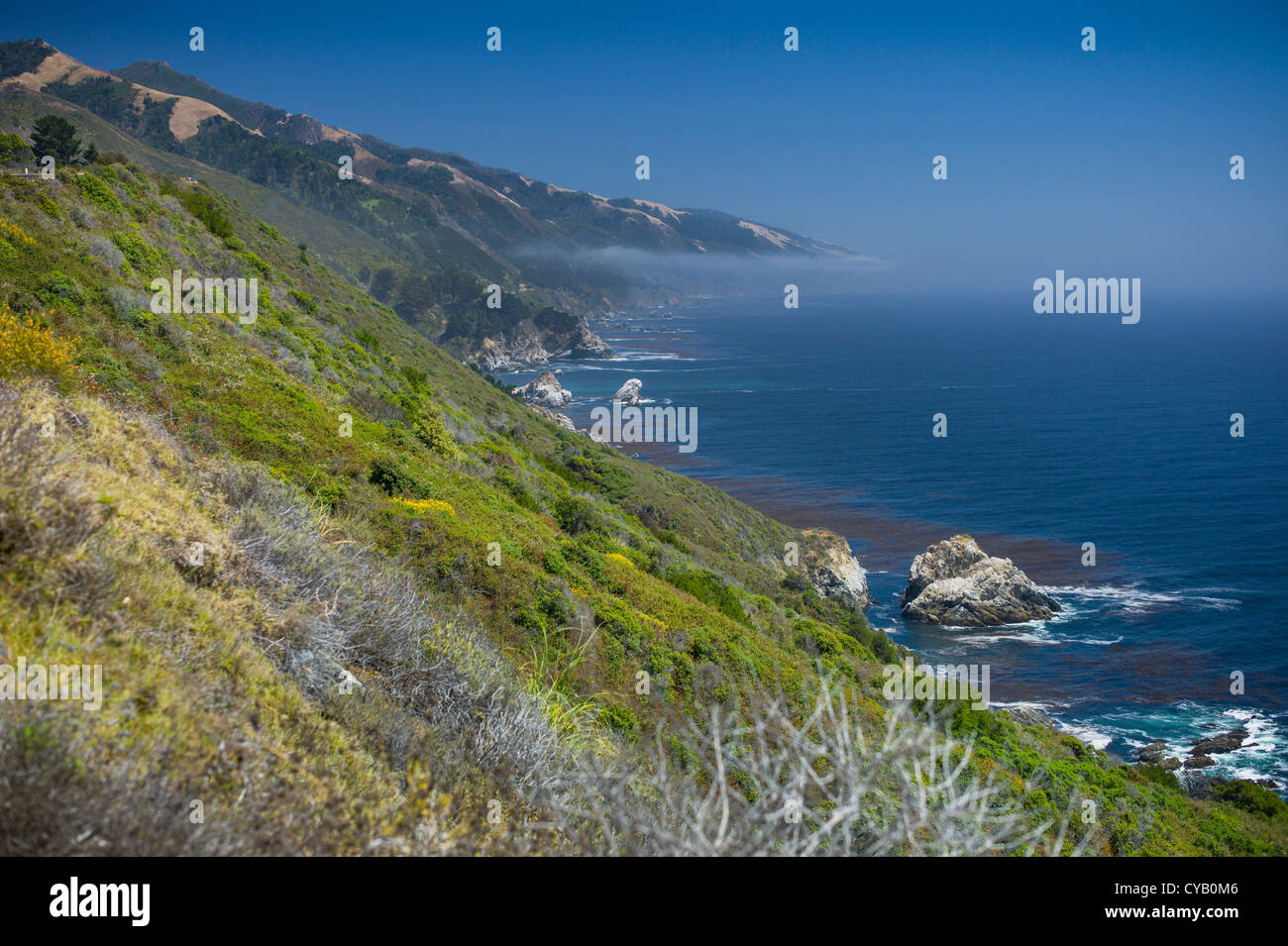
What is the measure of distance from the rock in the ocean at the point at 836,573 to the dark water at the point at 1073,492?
1.53m

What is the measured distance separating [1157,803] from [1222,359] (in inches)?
6301

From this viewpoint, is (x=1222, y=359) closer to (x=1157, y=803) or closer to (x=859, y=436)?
(x=859, y=436)

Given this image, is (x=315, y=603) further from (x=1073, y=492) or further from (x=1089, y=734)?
(x=1073, y=492)

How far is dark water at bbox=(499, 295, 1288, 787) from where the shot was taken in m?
37.6

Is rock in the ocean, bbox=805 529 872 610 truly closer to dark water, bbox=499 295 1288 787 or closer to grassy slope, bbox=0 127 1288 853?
dark water, bbox=499 295 1288 787

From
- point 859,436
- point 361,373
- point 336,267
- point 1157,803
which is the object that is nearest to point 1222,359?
point 859,436

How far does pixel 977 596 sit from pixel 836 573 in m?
8.76

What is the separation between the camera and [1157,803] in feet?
65.5

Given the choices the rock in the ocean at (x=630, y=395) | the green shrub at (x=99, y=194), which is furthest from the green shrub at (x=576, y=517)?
the rock in the ocean at (x=630, y=395)

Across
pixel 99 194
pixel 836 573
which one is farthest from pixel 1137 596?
pixel 99 194

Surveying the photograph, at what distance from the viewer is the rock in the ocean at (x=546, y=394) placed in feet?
366

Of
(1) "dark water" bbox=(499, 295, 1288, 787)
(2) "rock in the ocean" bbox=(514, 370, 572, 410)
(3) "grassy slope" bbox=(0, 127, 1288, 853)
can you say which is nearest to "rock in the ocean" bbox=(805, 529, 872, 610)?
(1) "dark water" bbox=(499, 295, 1288, 787)

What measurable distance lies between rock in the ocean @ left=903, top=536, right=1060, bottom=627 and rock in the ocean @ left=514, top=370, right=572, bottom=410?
7314cm

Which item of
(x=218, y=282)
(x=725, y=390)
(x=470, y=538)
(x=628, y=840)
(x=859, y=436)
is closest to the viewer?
(x=628, y=840)
